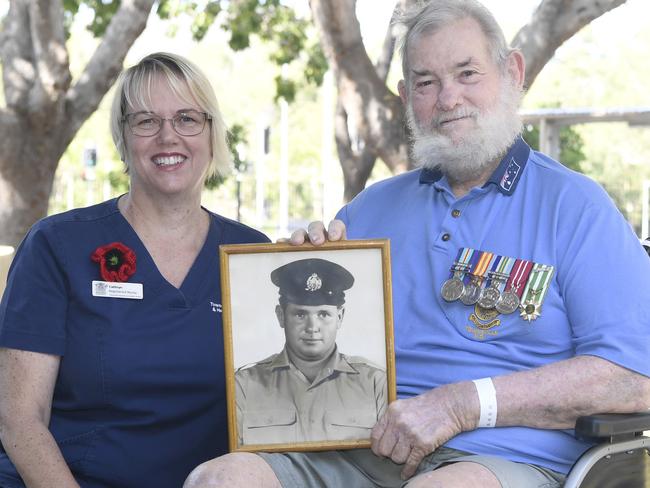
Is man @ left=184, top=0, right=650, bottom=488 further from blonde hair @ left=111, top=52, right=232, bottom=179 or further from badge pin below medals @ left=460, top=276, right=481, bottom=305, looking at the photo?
blonde hair @ left=111, top=52, right=232, bottom=179

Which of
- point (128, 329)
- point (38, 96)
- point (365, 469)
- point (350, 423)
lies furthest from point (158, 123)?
point (38, 96)

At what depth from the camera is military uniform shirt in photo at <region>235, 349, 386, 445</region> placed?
112 inches

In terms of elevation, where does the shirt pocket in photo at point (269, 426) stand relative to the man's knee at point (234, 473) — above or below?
above

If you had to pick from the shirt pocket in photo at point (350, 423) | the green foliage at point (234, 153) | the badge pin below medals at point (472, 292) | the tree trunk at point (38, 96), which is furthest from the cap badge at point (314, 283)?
the tree trunk at point (38, 96)

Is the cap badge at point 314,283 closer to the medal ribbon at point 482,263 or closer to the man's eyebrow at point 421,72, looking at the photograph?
the medal ribbon at point 482,263

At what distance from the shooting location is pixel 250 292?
2.86 metres

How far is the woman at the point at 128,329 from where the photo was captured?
119 inches

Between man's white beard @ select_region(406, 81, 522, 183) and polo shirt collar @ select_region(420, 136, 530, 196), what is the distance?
0.03 metres

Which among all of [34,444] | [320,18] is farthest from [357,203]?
[320,18]

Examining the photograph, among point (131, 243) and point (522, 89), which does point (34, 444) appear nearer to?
point (131, 243)

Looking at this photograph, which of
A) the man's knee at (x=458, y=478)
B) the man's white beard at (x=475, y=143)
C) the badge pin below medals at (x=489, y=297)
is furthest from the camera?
the man's white beard at (x=475, y=143)

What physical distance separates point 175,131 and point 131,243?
1.32ft

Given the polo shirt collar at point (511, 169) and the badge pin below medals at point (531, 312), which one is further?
the polo shirt collar at point (511, 169)

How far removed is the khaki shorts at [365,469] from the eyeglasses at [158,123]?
1.14m
